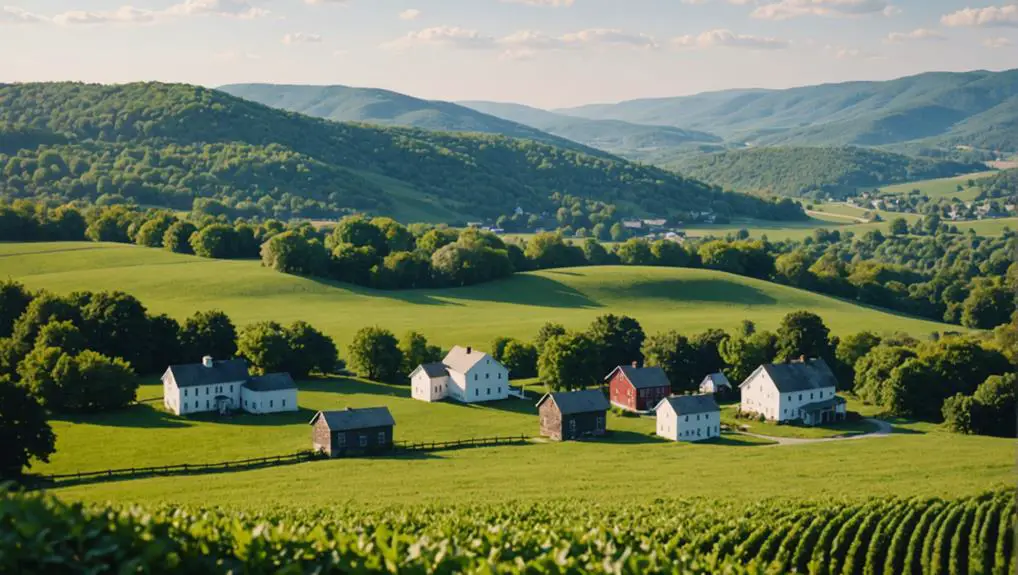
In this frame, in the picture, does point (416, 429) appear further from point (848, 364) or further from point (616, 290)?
point (616, 290)

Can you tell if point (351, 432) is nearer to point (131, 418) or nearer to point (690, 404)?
point (131, 418)

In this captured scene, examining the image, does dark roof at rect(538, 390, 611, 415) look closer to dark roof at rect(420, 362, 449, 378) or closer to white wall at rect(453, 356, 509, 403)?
white wall at rect(453, 356, 509, 403)

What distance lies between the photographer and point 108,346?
73.9 metres

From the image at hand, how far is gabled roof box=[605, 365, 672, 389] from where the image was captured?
235 feet

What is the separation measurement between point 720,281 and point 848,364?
4233cm

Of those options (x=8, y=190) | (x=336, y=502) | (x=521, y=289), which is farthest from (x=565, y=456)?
(x=8, y=190)

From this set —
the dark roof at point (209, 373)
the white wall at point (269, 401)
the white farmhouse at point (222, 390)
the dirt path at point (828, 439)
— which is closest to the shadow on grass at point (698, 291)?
the dirt path at point (828, 439)

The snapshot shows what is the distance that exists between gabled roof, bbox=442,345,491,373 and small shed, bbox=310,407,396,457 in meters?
14.5

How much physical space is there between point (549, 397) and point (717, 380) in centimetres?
1923

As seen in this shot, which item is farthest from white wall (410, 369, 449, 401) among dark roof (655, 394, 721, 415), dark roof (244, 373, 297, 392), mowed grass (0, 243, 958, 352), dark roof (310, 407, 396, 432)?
dark roof (655, 394, 721, 415)

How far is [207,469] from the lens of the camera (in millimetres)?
51062

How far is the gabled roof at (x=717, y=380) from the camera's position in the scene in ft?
252

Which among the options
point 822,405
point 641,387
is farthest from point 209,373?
point 822,405

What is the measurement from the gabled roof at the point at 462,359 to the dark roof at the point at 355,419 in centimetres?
1420
